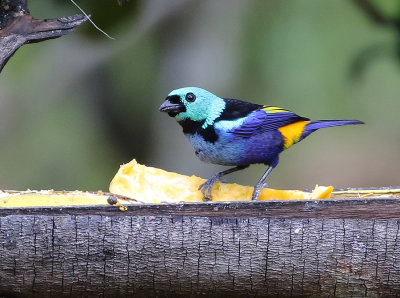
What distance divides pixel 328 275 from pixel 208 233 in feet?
1.29

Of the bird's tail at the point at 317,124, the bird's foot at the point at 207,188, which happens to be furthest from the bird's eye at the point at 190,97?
the bird's tail at the point at 317,124

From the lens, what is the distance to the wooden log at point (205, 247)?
2137 mm

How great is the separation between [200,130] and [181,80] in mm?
1907

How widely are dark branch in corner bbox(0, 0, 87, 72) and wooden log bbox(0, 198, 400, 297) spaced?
64cm

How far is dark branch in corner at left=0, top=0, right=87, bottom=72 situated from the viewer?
2.46 metres

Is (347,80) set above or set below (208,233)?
above

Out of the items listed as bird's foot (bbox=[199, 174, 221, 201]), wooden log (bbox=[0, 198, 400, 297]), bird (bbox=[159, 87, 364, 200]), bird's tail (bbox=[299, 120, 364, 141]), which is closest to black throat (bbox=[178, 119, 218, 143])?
bird (bbox=[159, 87, 364, 200])

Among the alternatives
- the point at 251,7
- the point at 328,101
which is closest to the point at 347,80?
the point at 328,101

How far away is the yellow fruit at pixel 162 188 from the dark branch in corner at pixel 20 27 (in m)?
0.64

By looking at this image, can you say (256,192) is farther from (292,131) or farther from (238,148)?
(292,131)

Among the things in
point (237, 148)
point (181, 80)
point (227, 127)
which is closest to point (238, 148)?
point (237, 148)

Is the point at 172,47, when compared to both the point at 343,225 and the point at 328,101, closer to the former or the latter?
the point at 328,101

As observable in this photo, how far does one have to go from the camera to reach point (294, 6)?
5406 millimetres

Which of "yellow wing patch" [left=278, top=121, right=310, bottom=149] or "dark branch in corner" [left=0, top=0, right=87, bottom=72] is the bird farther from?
"dark branch in corner" [left=0, top=0, right=87, bottom=72]
